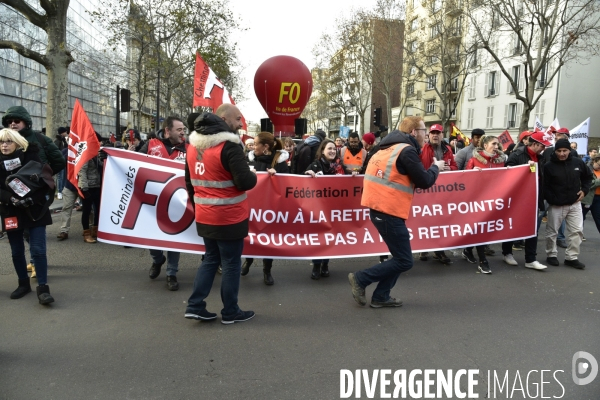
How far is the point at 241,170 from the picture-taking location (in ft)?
11.8

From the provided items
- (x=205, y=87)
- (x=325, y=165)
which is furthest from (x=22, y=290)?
(x=205, y=87)

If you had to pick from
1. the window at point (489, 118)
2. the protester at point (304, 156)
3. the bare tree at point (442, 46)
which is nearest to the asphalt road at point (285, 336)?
the protester at point (304, 156)

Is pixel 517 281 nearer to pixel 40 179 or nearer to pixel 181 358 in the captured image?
pixel 181 358

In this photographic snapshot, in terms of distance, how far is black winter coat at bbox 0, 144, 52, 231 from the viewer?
4.35 m

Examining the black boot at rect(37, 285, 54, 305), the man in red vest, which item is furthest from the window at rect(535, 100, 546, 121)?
the black boot at rect(37, 285, 54, 305)

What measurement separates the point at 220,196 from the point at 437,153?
3.63 m

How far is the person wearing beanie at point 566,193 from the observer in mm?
6113

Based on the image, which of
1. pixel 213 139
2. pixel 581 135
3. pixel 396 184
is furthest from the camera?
pixel 581 135

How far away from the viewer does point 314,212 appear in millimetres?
5426

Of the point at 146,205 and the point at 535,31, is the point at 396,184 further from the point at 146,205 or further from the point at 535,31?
the point at 535,31

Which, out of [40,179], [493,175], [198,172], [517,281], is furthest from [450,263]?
[40,179]

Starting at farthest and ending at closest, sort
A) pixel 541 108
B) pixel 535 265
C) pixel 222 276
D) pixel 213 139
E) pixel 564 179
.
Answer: pixel 541 108 → pixel 564 179 → pixel 535 265 → pixel 222 276 → pixel 213 139

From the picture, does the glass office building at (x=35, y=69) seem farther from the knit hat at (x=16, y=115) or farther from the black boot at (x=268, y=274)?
the black boot at (x=268, y=274)

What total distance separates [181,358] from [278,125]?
1136 centimetres
